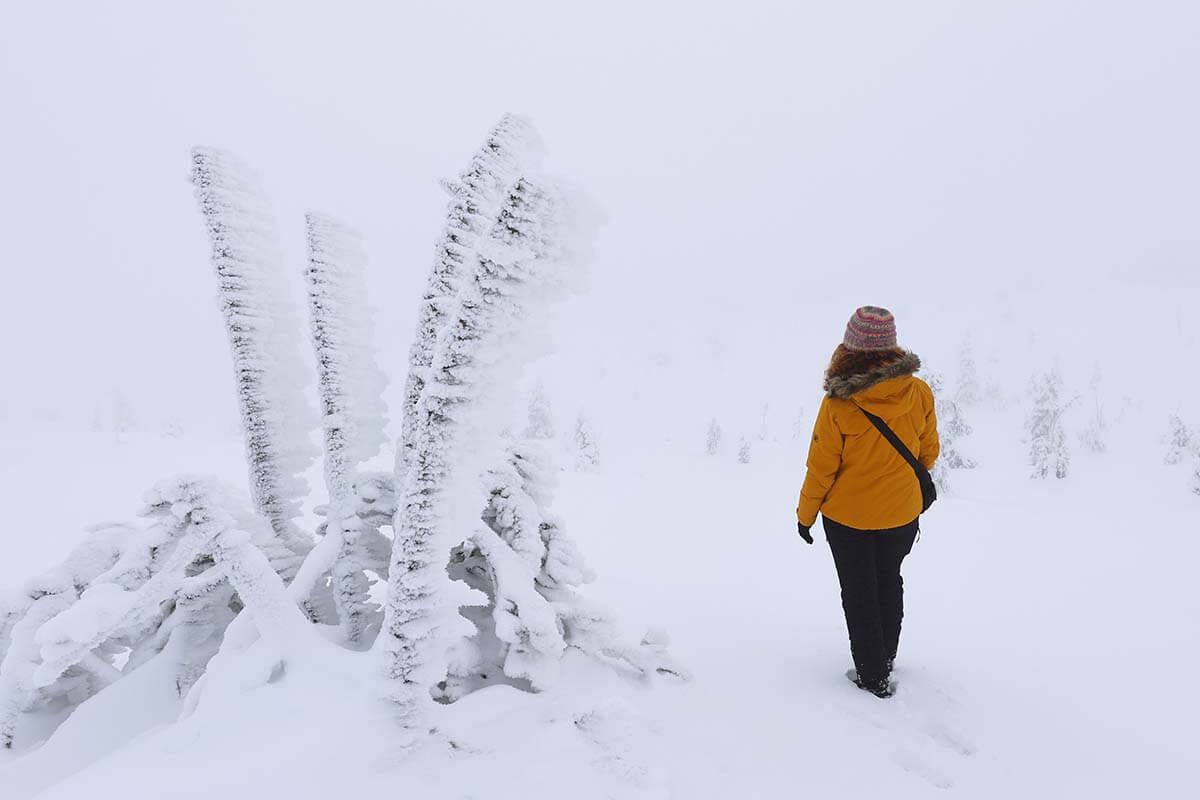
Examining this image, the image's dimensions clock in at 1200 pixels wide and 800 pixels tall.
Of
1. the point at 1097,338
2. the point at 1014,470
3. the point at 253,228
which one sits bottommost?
the point at 1014,470

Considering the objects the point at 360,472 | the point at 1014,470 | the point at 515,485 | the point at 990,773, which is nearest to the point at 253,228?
the point at 360,472

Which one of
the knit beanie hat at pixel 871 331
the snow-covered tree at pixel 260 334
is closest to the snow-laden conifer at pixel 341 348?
the snow-covered tree at pixel 260 334

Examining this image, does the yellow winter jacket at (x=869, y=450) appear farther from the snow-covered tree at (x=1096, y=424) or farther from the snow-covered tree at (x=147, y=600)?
the snow-covered tree at (x=1096, y=424)

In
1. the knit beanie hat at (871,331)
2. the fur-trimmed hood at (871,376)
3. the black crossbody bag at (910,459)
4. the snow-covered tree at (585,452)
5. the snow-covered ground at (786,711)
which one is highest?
the knit beanie hat at (871,331)

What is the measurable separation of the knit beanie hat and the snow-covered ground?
1.52 m

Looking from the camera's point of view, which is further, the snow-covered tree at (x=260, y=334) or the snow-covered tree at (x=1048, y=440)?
the snow-covered tree at (x=1048, y=440)

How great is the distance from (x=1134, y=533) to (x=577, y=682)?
6671mm

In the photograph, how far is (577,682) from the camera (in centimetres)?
221

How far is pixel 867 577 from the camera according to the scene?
8.19ft

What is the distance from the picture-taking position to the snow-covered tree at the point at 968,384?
60.8ft

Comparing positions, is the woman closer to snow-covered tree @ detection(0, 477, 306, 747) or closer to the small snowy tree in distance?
Result: snow-covered tree @ detection(0, 477, 306, 747)

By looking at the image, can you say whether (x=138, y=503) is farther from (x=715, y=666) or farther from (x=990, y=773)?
(x=990, y=773)

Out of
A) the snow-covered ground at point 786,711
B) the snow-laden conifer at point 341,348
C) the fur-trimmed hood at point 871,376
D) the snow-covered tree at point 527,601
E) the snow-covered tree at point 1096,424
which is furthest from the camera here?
the snow-covered tree at point 1096,424

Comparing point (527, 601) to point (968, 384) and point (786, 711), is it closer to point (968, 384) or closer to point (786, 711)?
point (786, 711)
